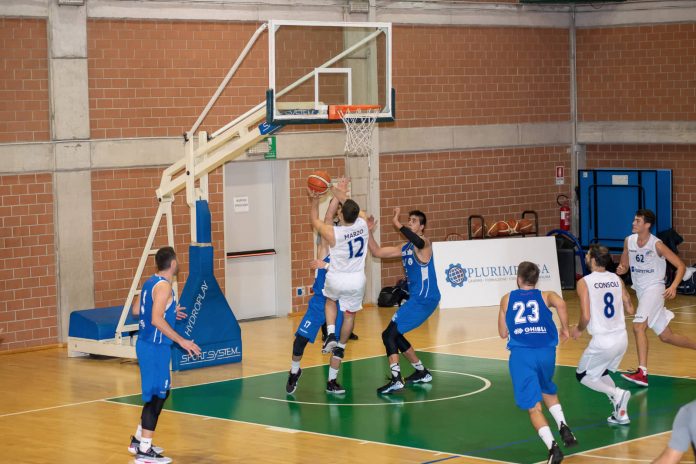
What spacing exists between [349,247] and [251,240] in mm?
6846

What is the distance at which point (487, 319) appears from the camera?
1995 cm

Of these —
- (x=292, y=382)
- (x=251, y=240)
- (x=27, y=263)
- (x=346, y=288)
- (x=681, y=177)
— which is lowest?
(x=292, y=382)

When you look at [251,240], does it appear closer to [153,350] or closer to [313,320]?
[313,320]

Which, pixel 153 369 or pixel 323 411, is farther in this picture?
pixel 323 411

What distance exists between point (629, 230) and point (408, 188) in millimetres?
4424

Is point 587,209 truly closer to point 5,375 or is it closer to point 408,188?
point 408,188

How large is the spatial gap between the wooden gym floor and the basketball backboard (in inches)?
126

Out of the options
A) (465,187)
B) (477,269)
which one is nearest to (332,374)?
(477,269)

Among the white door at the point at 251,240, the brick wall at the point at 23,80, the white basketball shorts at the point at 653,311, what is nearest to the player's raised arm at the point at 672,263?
the white basketball shorts at the point at 653,311

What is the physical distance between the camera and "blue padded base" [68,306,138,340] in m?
17.1

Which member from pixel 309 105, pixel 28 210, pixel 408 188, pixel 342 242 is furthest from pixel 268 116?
pixel 408 188

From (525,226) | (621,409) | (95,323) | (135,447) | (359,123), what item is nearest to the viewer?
(135,447)

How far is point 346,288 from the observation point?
46.2ft

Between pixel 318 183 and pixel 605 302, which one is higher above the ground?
pixel 318 183
